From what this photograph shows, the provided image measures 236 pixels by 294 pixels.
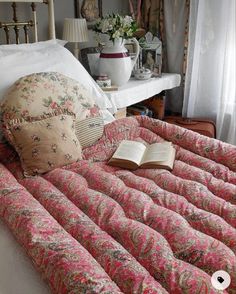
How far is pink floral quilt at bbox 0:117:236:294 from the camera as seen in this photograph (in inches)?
34.2

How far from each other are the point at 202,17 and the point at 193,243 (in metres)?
2.29

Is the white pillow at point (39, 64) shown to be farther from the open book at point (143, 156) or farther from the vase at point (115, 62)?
the open book at point (143, 156)

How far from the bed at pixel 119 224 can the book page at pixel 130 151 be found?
0.21ft

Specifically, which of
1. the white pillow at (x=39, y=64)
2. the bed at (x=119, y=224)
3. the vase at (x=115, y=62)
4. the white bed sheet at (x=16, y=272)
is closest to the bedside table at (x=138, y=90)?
the vase at (x=115, y=62)

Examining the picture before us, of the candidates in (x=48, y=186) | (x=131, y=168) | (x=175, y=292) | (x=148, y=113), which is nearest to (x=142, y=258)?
(x=175, y=292)

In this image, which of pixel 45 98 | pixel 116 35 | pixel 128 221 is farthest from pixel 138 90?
pixel 128 221

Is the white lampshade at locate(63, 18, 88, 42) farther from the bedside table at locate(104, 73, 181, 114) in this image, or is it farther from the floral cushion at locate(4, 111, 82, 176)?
the floral cushion at locate(4, 111, 82, 176)

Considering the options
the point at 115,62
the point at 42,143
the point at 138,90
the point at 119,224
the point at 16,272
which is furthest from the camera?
the point at 138,90

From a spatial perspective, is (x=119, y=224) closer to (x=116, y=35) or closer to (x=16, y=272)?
(x=16, y=272)

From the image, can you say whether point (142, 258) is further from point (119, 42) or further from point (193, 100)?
point (193, 100)

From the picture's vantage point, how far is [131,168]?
5.13 ft

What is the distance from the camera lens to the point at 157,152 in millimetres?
1611

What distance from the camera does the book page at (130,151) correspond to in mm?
1580

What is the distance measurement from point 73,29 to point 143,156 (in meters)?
1.34
